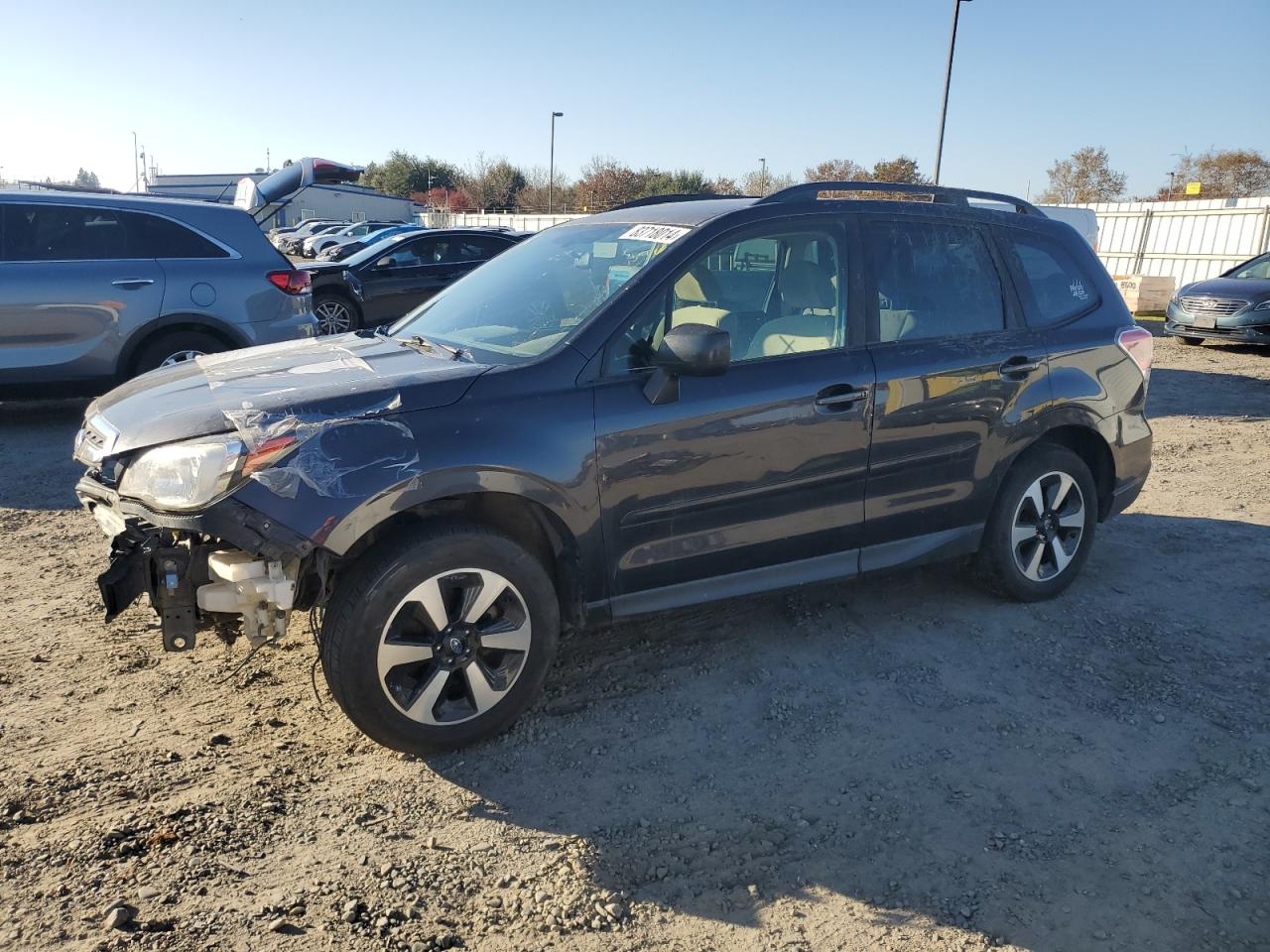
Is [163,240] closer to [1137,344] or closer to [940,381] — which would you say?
[940,381]

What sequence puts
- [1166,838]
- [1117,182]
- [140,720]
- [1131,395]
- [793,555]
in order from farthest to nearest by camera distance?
1. [1117,182]
2. [1131,395]
3. [793,555]
4. [140,720]
5. [1166,838]

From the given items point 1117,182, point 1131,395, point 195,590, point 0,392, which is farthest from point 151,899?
point 1117,182

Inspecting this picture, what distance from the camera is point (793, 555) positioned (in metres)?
4.00

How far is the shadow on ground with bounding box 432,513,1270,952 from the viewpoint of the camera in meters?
2.78

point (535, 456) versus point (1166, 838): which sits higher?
point (535, 456)

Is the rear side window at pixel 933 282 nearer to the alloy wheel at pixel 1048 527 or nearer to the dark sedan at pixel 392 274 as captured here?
the alloy wheel at pixel 1048 527

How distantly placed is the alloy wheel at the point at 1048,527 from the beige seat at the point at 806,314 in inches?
55.6

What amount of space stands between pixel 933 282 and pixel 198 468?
3.19m

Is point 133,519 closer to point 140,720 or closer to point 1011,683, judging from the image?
point 140,720

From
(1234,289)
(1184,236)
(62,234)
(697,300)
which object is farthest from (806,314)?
(1184,236)

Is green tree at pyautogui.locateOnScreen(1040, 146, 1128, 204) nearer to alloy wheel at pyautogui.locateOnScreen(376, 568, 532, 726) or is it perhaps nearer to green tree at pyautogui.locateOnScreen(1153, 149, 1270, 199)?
green tree at pyautogui.locateOnScreen(1153, 149, 1270, 199)

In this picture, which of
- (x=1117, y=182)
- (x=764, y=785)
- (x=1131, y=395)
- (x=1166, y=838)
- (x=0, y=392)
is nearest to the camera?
(x=1166, y=838)

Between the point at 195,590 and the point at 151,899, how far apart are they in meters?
0.93

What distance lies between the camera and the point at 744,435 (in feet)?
12.2
